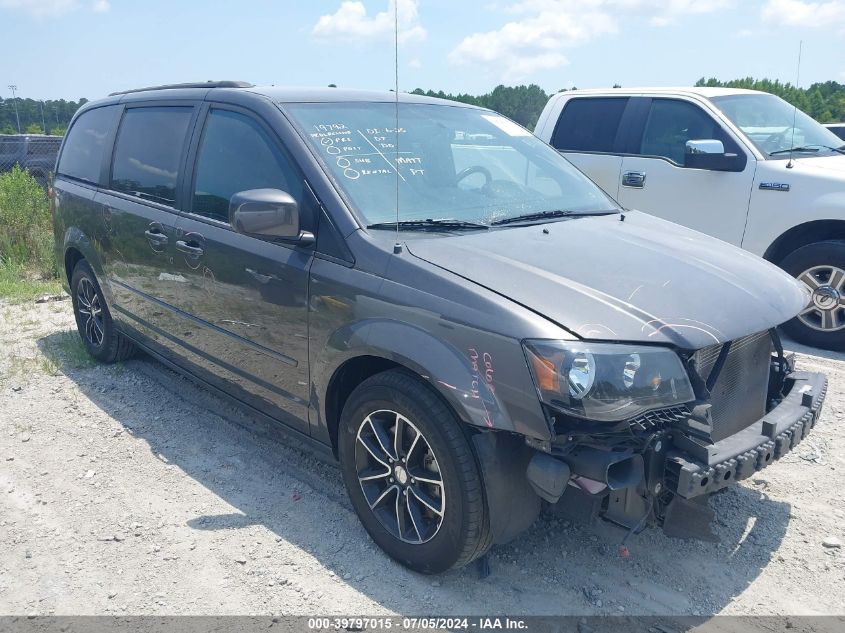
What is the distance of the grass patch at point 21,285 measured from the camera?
314 inches

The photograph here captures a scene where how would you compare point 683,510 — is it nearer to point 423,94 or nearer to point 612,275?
point 612,275

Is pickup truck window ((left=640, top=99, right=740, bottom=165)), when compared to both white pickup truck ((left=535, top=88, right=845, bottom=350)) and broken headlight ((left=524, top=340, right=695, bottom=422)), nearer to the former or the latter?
white pickup truck ((left=535, top=88, right=845, bottom=350))

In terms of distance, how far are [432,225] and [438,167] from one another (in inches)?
19.2

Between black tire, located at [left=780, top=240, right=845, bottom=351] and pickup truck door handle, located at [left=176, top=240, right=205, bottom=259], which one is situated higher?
pickup truck door handle, located at [left=176, top=240, right=205, bottom=259]

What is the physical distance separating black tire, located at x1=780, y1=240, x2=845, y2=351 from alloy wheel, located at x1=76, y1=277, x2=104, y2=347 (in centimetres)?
533

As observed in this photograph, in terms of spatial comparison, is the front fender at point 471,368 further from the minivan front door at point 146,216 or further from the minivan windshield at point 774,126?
the minivan windshield at point 774,126

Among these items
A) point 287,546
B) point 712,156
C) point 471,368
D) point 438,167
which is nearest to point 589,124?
point 712,156

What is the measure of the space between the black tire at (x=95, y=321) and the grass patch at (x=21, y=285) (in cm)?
253

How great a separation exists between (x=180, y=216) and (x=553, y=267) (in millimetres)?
2260

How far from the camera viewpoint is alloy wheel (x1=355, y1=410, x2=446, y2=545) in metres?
2.90

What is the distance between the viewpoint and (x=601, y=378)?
96.3 inches

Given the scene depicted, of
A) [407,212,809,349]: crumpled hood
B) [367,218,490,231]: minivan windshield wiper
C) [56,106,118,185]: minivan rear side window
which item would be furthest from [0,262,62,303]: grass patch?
[407,212,809,349]: crumpled hood

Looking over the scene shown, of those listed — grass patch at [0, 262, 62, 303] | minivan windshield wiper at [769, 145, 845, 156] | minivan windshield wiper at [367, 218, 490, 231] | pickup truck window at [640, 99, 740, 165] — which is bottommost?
grass patch at [0, 262, 62, 303]

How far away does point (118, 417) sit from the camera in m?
4.76
